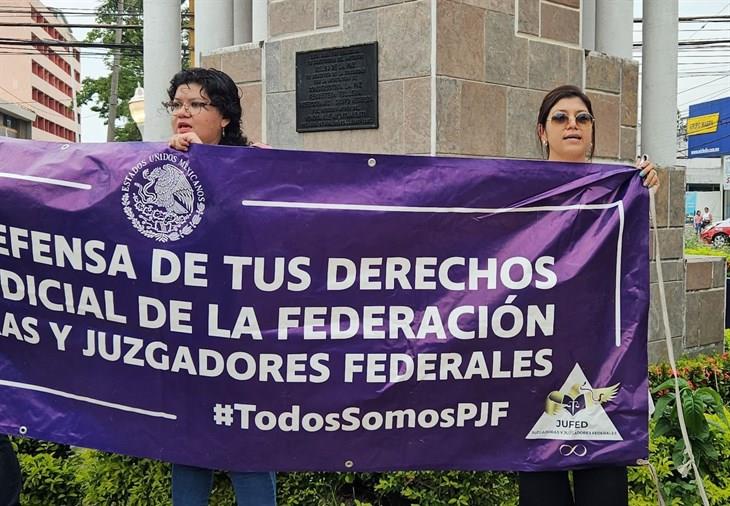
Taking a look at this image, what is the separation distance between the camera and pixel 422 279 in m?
2.75

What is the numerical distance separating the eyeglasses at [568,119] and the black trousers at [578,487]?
119cm

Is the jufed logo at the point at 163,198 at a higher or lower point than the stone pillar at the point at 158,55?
lower

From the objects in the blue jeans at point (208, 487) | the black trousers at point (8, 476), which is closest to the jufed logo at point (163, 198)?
the blue jeans at point (208, 487)

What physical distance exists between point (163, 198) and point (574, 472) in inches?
66.1

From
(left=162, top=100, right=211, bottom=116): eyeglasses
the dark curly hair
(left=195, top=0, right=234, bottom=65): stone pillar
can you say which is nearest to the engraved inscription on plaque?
(left=195, top=0, right=234, bottom=65): stone pillar

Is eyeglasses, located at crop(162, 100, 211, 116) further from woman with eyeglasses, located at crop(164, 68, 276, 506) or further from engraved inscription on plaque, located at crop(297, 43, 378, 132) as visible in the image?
engraved inscription on plaque, located at crop(297, 43, 378, 132)

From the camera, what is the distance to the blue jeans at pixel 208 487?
2732mm

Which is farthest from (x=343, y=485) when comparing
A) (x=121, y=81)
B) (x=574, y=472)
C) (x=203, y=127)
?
(x=121, y=81)

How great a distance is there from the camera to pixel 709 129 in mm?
51031

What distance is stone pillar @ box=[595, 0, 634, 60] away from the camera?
5730 millimetres

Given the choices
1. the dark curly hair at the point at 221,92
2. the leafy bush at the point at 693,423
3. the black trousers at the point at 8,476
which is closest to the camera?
the dark curly hair at the point at 221,92

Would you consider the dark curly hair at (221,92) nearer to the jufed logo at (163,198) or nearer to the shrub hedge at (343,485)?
the jufed logo at (163,198)

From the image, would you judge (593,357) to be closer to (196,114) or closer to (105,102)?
(196,114)

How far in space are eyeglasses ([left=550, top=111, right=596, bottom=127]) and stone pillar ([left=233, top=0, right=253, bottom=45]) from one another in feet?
13.6
